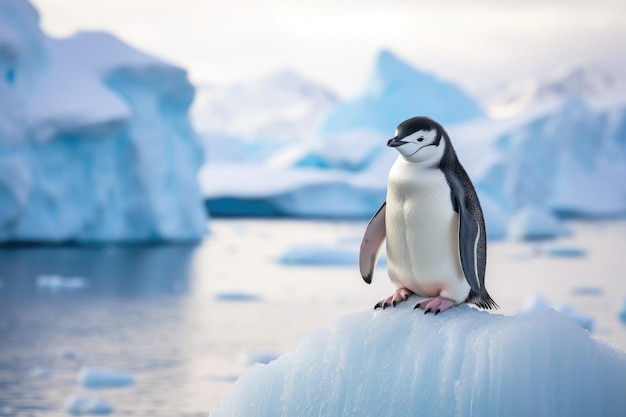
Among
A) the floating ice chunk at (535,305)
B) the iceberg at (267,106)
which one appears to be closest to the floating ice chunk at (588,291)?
the floating ice chunk at (535,305)

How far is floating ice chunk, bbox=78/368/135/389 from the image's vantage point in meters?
9.31

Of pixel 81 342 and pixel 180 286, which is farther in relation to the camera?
pixel 180 286

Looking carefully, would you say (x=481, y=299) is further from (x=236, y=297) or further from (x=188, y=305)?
(x=236, y=297)

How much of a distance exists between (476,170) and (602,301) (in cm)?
1841

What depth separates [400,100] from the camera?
38.9 metres

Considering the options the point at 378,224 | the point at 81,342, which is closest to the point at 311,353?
the point at 378,224

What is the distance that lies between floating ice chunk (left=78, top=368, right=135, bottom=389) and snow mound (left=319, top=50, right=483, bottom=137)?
29.3 m

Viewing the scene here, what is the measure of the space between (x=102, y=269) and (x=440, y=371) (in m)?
15.5

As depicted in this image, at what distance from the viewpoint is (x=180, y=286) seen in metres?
16.8

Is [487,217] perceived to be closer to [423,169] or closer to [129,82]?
[129,82]

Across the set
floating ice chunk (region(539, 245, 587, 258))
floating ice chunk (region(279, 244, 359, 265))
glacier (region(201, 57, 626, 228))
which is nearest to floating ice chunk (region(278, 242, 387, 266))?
floating ice chunk (region(279, 244, 359, 265))

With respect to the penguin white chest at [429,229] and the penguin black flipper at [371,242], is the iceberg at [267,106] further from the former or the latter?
the penguin white chest at [429,229]

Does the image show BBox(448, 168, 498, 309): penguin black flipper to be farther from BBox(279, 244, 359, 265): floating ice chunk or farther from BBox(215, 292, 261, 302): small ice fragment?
BBox(279, 244, 359, 265): floating ice chunk

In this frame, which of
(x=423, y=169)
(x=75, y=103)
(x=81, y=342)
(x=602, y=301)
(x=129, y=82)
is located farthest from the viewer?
(x=129, y=82)
